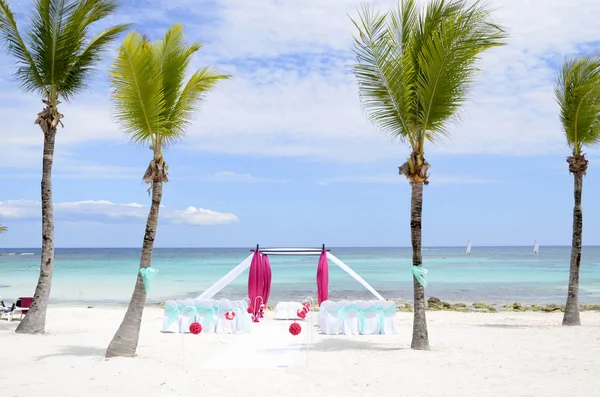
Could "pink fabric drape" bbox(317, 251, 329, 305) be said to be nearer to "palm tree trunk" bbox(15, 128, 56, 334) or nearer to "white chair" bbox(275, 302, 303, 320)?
"white chair" bbox(275, 302, 303, 320)

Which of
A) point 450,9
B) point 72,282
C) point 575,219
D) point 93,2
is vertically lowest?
point 72,282

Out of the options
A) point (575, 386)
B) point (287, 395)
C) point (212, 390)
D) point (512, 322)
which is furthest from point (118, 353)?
point (512, 322)

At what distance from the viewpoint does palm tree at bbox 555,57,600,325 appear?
1407 centimetres

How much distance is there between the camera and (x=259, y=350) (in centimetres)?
1098

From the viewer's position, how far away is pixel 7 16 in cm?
1212

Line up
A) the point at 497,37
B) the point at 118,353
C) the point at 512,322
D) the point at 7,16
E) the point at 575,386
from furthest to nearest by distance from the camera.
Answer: the point at 512,322
the point at 7,16
the point at 497,37
the point at 118,353
the point at 575,386

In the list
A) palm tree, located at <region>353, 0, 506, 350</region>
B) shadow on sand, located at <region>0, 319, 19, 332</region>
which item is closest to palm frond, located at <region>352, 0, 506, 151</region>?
palm tree, located at <region>353, 0, 506, 350</region>

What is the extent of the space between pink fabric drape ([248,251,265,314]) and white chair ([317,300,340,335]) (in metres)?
2.97

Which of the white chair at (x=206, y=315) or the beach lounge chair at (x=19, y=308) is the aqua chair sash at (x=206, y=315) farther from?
the beach lounge chair at (x=19, y=308)

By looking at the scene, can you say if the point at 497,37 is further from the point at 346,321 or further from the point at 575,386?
the point at 346,321

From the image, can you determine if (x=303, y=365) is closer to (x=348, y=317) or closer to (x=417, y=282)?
(x=417, y=282)

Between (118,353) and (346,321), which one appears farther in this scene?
(346,321)

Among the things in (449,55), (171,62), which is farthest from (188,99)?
(449,55)

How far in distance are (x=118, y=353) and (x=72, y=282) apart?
33.6m
